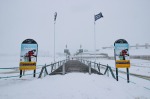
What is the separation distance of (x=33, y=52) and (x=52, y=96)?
22.9ft

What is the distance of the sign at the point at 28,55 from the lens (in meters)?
12.6

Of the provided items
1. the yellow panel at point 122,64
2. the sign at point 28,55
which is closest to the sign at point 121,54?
the yellow panel at point 122,64

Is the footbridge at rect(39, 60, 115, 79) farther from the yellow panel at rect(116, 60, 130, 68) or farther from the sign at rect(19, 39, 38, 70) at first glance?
the yellow panel at rect(116, 60, 130, 68)

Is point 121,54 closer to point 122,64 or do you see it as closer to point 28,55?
point 122,64

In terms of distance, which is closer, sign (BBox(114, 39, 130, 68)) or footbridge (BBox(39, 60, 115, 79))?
sign (BBox(114, 39, 130, 68))

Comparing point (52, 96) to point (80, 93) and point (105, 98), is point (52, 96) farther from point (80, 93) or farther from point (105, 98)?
point (105, 98)

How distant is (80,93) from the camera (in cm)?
752

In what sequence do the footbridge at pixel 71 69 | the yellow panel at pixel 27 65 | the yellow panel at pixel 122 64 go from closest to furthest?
the yellow panel at pixel 122 64, the yellow panel at pixel 27 65, the footbridge at pixel 71 69

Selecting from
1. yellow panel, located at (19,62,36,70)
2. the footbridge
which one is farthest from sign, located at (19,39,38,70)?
the footbridge

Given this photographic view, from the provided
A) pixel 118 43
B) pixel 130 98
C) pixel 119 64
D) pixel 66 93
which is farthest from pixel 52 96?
pixel 118 43

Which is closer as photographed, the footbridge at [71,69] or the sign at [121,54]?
the sign at [121,54]

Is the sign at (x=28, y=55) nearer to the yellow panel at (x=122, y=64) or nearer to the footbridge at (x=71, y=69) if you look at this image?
the footbridge at (x=71, y=69)

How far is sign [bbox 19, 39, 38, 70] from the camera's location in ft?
41.3

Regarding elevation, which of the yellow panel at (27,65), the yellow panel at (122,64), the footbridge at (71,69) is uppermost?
the yellow panel at (122,64)
